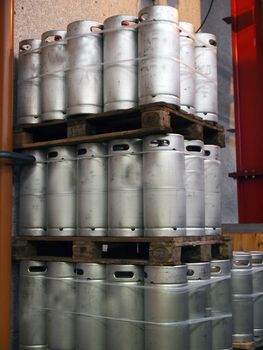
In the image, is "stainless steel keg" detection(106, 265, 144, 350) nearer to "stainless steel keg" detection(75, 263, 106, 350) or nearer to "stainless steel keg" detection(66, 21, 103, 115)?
"stainless steel keg" detection(75, 263, 106, 350)

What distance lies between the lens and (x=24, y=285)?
3.72m

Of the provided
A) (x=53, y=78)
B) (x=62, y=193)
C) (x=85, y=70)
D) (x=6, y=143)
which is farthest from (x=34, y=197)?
(x=85, y=70)

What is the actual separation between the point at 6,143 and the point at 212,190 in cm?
161

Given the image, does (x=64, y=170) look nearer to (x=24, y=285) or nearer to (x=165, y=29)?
(x=24, y=285)

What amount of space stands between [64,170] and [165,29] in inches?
48.8

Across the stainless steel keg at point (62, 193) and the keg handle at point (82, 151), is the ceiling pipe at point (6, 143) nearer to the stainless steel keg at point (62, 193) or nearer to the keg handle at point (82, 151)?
the stainless steel keg at point (62, 193)

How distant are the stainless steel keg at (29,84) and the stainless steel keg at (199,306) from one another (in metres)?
1.68

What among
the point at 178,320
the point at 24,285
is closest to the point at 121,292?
the point at 178,320

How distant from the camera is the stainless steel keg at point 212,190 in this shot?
3.76 meters

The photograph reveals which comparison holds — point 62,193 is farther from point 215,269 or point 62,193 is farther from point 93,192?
point 215,269

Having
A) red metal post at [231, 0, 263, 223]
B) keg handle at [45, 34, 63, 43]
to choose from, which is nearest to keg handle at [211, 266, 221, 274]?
keg handle at [45, 34, 63, 43]

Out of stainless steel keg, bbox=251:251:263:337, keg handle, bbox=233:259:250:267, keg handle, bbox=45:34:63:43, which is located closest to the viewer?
keg handle, bbox=45:34:63:43

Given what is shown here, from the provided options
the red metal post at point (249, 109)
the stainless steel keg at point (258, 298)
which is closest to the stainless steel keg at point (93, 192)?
the stainless steel keg at point (258, 298)

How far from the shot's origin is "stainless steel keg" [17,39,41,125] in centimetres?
387
